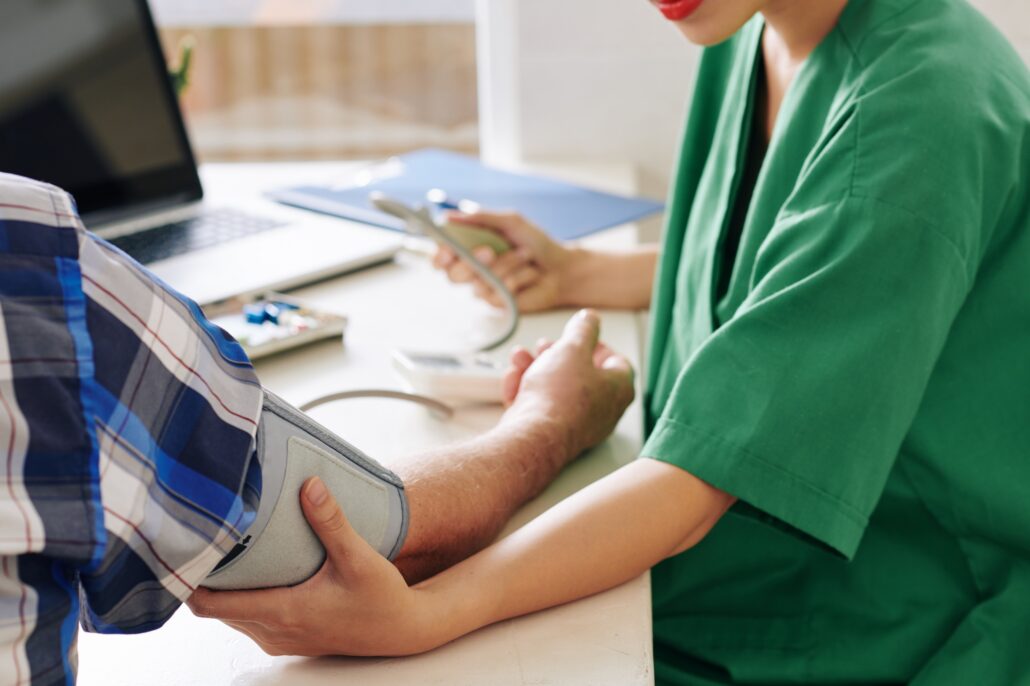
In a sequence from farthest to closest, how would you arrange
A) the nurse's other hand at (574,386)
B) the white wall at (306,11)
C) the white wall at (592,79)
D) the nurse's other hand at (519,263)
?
1. the white wall at (306,11)
2. the white wall at (592,79)
3. the nurse's other hand at (519,263)
4. the nurse's other hand at (574,386)

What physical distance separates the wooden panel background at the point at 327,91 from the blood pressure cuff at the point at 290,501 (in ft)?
8.31

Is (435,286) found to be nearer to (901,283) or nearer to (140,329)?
(901,283)

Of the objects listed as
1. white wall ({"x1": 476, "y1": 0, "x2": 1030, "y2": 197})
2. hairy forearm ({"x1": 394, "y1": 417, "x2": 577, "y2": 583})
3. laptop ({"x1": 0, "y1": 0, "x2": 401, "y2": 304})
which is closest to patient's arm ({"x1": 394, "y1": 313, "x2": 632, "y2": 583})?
hairy forearm ({"x1": 394, "y1": 417, "x2": 577, "y2": 583})

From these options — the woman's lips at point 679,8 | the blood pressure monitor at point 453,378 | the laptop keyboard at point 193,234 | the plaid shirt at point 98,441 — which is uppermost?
the woman's lips at point 679,8

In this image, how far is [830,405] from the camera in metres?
0.67

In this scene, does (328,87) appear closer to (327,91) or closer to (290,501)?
(327,91)

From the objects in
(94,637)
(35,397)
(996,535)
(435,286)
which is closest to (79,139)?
(435,286)

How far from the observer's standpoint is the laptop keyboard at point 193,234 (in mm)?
1188

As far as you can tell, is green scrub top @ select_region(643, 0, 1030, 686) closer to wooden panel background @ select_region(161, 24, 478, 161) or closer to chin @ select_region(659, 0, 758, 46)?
chin @ select_region(659, 0, 758, 46)

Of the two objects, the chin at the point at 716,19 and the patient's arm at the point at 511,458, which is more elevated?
the chin at the point at 716,19

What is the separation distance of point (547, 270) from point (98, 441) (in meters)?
0.72

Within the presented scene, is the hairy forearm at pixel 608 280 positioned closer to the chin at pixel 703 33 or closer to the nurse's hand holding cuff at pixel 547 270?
the nurse's hand holding cuff at pixel 547 270

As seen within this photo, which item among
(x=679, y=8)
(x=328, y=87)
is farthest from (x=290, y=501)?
(x=328, y=87)

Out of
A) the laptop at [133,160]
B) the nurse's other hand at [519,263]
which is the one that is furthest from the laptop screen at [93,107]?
the nurse's other hand at [519,263]
